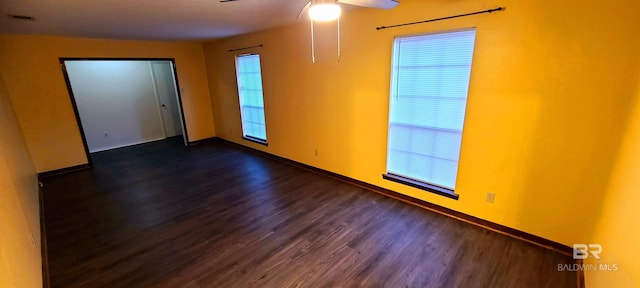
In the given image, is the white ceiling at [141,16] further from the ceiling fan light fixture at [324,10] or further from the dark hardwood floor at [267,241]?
the dark hardwood floor at [267,241]

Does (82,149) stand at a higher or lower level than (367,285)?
higher

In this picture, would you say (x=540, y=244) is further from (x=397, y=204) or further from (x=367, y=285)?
(x=367, y=285)

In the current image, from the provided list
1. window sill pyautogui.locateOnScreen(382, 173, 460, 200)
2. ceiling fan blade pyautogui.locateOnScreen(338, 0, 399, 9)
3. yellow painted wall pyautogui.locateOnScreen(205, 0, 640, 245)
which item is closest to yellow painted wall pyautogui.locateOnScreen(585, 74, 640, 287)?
yellow painted wall pyautogui.locateOnScreen(205, 0, 640, 245)

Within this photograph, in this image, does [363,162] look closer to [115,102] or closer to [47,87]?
[47,87]

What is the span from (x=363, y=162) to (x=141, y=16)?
3.12 m

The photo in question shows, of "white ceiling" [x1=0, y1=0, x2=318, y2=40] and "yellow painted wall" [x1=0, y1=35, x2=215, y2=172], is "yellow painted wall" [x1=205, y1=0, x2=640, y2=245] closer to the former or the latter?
"white ceiling" [x1=0, y1=0, x2=318, y2=40]

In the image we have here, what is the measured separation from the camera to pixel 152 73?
6.39 meters

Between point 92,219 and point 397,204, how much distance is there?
350 centimetres

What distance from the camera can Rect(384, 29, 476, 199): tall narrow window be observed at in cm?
257

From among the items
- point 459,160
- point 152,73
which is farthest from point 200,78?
point 459,160

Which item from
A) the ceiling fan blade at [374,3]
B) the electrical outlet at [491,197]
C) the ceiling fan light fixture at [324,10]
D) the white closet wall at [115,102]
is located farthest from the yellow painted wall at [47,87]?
the electrical outlet at [491,197]

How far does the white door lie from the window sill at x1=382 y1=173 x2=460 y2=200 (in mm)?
5426

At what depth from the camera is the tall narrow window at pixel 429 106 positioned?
101 inches

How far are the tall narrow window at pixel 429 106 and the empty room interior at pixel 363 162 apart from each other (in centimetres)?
2
